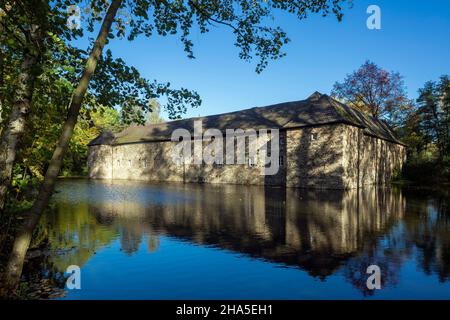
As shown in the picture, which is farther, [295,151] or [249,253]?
[295,151]

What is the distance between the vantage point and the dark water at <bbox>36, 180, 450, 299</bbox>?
17.7 feet

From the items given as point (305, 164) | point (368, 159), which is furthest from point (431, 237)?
point (368, 159)

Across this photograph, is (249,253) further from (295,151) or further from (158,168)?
(158,168)

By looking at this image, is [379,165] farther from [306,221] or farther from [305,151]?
[306,221]

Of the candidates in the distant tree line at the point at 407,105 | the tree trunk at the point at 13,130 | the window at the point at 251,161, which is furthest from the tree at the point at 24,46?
the distant tree line at the point at 407,105

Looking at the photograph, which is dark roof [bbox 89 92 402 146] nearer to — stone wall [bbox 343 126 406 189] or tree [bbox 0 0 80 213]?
stone wall [bbox 343 126 406 189]

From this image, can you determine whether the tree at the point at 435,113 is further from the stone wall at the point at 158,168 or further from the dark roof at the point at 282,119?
the stone wall at the point at 158,168

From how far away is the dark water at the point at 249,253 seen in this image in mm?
5391

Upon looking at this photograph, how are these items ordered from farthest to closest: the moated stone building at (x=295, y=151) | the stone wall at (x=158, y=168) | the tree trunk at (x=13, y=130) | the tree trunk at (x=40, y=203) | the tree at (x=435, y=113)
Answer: the tree at (x=435, y=113) < the stone wall at (x=158, y=168) < the moated stone building at (x=295, y=151) < the tree trunk at (x=13, y=130) < the tree trunk at (x=40, y=203)

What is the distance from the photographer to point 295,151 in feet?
A: 94.7

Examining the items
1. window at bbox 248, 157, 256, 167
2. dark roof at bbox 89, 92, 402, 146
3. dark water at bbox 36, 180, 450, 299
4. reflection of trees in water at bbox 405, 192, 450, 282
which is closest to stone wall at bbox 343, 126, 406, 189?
dark roof at bbox 89, 92, 402, 146

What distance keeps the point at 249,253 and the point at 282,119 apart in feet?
83.0

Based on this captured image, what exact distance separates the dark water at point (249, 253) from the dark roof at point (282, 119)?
51.5 feet
